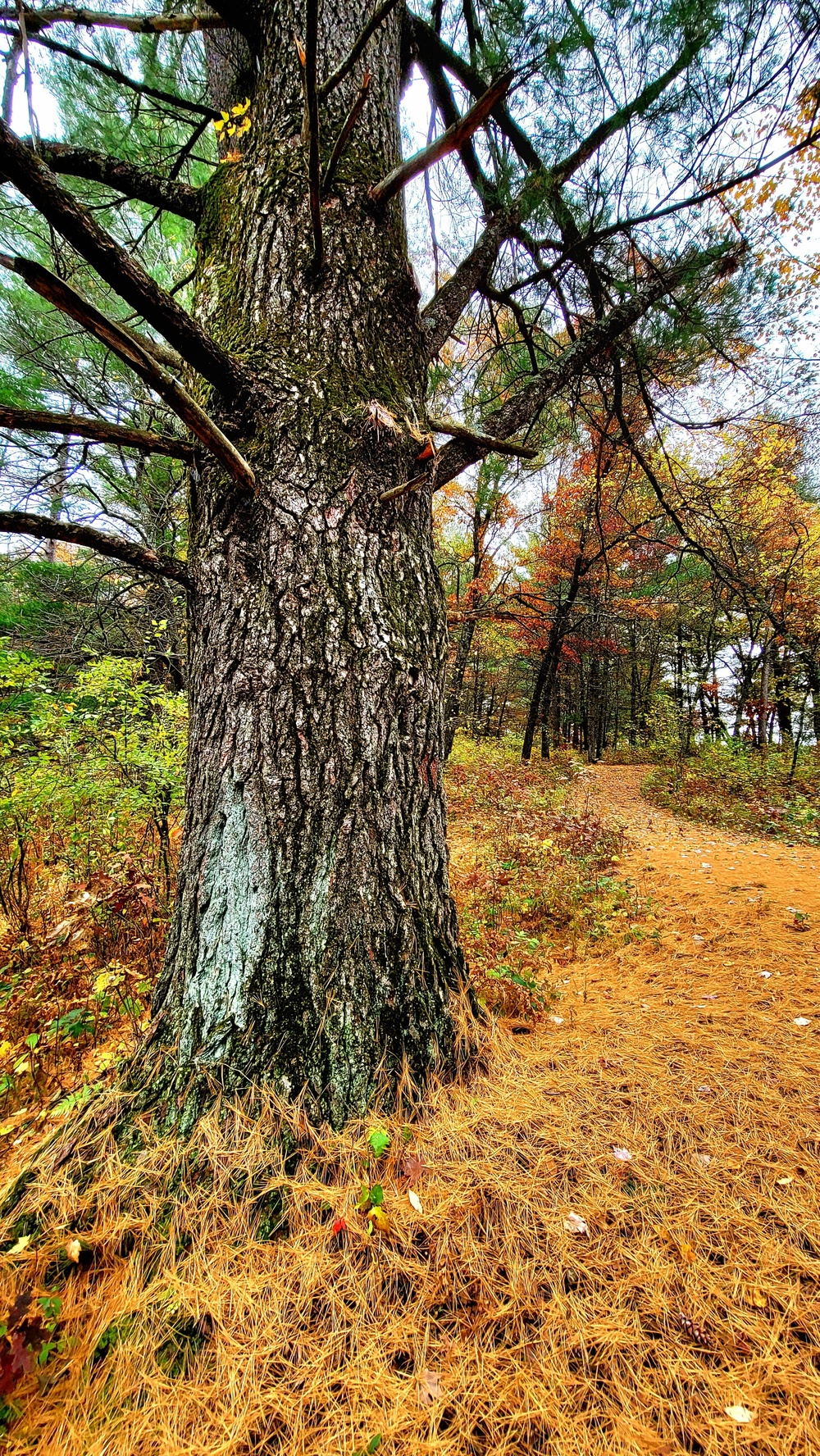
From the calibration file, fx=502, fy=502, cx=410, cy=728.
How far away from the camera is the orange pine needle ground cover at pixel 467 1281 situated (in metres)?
1.01

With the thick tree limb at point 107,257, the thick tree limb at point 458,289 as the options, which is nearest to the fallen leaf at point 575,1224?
the thick tree limb at point 107,257

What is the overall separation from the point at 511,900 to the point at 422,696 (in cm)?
271

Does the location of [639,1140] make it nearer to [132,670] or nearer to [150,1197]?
[150,1197]

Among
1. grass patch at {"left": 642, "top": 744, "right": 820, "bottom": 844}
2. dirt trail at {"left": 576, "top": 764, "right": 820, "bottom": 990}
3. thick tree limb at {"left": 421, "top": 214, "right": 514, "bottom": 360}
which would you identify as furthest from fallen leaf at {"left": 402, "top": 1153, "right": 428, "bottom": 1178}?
grass patch at {"left": 642, "top": 744, "right": 820, "bottom": 844}

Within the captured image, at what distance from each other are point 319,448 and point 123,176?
1462mm

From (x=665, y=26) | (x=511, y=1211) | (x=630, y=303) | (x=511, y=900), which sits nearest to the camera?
(x=511, y=1211)

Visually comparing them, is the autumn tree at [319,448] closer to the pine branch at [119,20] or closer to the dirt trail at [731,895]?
the pine branch at [119,20]

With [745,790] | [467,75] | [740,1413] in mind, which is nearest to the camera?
[740,1413]

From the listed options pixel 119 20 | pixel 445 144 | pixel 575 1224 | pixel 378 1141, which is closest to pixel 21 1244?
pixel 378 1141

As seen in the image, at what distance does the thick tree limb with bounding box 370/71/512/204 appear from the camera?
1317mm

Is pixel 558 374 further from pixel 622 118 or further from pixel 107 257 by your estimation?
pixel 107 257

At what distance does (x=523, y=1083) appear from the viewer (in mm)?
1826

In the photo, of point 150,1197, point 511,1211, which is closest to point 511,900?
point 511,1211

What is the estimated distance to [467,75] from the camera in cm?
248
